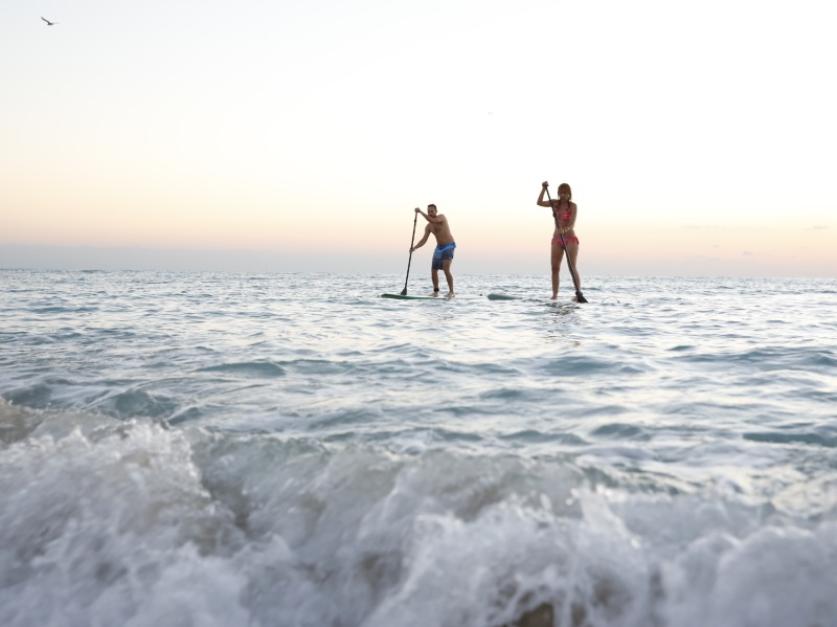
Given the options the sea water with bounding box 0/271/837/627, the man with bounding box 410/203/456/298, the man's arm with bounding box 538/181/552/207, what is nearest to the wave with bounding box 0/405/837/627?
the sea water with bounding box 0/271/837/627

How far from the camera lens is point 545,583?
88.7 inches

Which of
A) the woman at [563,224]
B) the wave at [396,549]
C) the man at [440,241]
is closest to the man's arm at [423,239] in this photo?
the man at [440,241]

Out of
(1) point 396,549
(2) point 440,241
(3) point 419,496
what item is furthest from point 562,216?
(1) point 396,549

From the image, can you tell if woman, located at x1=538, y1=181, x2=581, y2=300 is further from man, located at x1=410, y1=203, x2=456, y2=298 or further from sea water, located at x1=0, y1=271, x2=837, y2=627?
sea water, located at x1=0, y1=271, x2=837, y2=627

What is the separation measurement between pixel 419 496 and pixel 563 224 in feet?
40.5

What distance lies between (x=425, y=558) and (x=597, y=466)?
110cm

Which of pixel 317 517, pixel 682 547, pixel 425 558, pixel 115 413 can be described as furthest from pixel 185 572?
Answer: pixel 115 413

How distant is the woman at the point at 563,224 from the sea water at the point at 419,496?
885 centimetres

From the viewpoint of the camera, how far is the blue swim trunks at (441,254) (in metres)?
17.5

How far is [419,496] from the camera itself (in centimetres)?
284

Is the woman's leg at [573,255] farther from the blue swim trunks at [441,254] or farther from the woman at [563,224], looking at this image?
the blue swim trunks at [441,254]

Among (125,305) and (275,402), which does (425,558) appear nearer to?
(275,402)

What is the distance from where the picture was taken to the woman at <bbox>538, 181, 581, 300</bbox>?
1410 cm

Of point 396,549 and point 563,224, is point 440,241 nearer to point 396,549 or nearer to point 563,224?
point 563,224
